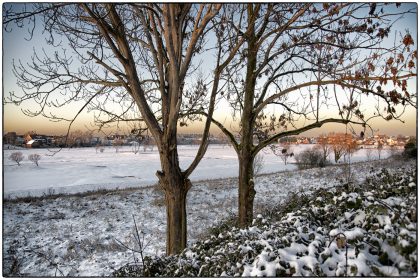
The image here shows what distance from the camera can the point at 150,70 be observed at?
609cm

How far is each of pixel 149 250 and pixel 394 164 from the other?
6.87 meters

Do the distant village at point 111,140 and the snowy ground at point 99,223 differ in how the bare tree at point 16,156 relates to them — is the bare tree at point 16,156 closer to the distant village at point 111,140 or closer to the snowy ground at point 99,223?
the distant village at point 111,140

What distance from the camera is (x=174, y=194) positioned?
16.2 feet

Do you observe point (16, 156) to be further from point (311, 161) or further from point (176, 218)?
point (311, 161)

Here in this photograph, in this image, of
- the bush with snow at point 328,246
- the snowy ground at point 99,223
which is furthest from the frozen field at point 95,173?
the bush with snow at point 328,246

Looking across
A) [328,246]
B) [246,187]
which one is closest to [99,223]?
[246,187]

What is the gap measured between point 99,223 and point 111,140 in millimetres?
7150

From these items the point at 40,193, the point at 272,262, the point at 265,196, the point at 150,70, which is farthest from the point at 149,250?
the point at 40,193

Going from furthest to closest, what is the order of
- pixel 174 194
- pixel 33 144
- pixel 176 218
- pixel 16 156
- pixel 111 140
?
pixel 111 140 < pixel 176 218 < pixel 174 194 < pixel 33 144 < pixel 16 156

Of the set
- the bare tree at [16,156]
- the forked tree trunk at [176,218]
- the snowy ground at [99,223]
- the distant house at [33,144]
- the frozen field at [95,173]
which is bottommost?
the snowy ground at [99,223]

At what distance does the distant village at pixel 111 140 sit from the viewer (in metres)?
4.30

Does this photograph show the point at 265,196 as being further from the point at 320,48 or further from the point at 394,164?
the point at 320,48

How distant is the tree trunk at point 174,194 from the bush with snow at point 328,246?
34.4 inches

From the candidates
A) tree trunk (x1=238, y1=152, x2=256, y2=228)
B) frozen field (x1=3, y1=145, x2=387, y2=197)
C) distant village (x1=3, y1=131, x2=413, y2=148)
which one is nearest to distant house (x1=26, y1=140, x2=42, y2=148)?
distant village (x1=3, y1=131, x2=413, y2=148)
